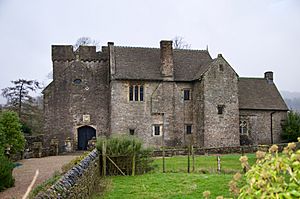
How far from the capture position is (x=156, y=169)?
23094 mm

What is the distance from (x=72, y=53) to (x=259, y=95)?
20352mm

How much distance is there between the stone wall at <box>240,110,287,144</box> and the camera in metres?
39.7

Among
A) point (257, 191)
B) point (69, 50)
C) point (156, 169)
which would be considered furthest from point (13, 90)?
point (257, 191)

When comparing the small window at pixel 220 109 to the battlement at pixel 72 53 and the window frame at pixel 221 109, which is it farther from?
the battlement at pixel 72 53

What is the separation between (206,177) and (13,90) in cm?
3578

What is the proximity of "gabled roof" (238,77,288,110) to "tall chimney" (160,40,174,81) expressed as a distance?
26.6 ft

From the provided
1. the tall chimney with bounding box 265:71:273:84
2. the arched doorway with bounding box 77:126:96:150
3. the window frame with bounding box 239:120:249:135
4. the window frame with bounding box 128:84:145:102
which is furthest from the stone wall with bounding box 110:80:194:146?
the tall chimney with bounding box 265:71:273:84

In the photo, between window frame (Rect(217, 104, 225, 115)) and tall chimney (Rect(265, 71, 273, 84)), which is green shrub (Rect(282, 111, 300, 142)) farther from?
window frame (Rect(217, 104, 225, 115))

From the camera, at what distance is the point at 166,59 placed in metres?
38.2

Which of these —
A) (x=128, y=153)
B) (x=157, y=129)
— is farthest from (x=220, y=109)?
(x=128, y=153)

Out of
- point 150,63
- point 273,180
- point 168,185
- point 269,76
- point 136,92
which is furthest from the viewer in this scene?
point 269,76

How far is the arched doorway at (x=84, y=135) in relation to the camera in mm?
39644

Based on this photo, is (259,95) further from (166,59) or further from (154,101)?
(154,101)

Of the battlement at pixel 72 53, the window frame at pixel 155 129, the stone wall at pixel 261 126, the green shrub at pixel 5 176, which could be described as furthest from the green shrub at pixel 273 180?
the battlement at pixel 72 53
